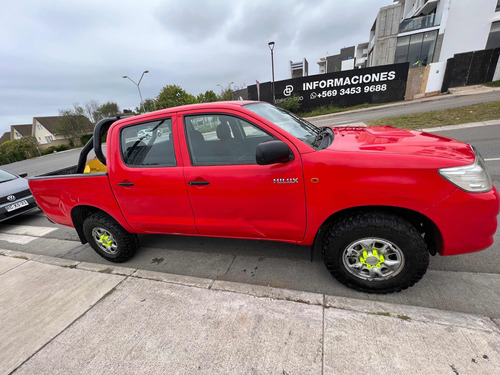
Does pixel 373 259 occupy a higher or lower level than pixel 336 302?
higher

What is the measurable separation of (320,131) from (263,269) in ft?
5.70

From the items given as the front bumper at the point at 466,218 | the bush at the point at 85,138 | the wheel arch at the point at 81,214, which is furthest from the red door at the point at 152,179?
the bush at the point at 85,138

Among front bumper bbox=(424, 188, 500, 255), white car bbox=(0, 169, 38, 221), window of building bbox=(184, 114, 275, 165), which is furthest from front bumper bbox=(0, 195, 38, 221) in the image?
front bumper bbox=(424, 188, 500, 255)

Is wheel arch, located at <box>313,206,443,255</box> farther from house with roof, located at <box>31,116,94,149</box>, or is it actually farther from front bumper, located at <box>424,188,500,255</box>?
house with roof, located at <box>31,116,94,149</box>

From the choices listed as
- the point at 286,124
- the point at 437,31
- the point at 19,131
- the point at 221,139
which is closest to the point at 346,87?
the point at 437,31

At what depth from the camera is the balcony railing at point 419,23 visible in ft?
→ 79.6

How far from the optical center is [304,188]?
203 cm

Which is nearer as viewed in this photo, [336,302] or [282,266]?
[336,302]

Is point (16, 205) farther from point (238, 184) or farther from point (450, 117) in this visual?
point (450, 117)

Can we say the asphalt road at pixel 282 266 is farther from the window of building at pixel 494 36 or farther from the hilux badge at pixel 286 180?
the window of building at pixel 494 36

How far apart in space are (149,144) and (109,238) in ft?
4.79

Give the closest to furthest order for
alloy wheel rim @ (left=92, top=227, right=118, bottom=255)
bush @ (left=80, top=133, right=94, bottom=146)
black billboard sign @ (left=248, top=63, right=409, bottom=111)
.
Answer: alloy wheel rim @ (left=92, top=227, right=118, bottom=255), black billboard sign @ (left=248, top=63, right=409, bottom=111), bush @ (left=80, top=133, right=94, bottom=146)

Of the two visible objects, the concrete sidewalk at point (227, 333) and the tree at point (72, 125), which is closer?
the concrete sidewalk at point (227, 333)

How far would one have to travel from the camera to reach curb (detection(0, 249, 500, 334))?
5.96ft
